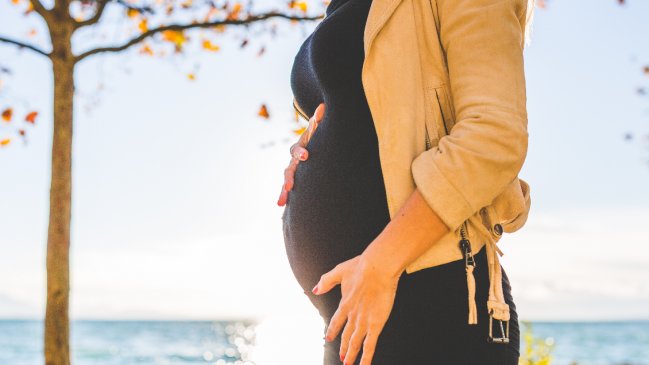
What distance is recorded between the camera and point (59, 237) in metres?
5.18

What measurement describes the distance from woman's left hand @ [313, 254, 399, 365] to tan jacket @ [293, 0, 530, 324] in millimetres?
65

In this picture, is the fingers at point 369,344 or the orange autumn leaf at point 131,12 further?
the orange autumn leaf at point 131,12

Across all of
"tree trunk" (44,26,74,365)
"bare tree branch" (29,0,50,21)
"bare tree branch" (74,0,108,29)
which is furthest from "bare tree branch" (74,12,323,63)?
"tree trunk" (44,26,74,365)

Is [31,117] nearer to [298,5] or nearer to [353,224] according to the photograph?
[298,5]

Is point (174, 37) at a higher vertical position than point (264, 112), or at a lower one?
higher

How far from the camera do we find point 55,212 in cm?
518

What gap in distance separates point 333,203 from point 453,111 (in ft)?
1.03

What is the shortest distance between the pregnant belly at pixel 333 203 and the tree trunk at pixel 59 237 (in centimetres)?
397

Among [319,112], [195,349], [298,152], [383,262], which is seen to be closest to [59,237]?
[298,152]

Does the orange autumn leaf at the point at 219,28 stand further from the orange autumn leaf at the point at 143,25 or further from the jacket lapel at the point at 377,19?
the jacket lapel at the point at 377,19

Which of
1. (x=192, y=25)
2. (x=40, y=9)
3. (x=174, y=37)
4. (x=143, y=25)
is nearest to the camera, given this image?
(x=40, y=9)

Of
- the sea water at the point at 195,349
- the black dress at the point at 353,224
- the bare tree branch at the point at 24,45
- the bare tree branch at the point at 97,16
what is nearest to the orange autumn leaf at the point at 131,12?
the bare tree branch at the point at 97,16

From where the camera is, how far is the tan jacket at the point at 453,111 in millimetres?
1257

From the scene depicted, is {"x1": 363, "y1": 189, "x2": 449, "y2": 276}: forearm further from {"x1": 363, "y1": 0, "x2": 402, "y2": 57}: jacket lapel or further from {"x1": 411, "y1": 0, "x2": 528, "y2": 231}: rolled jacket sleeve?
{"x1": 363, "y1": 0, "x2": 402, "y2": 57}: jacket lapel
